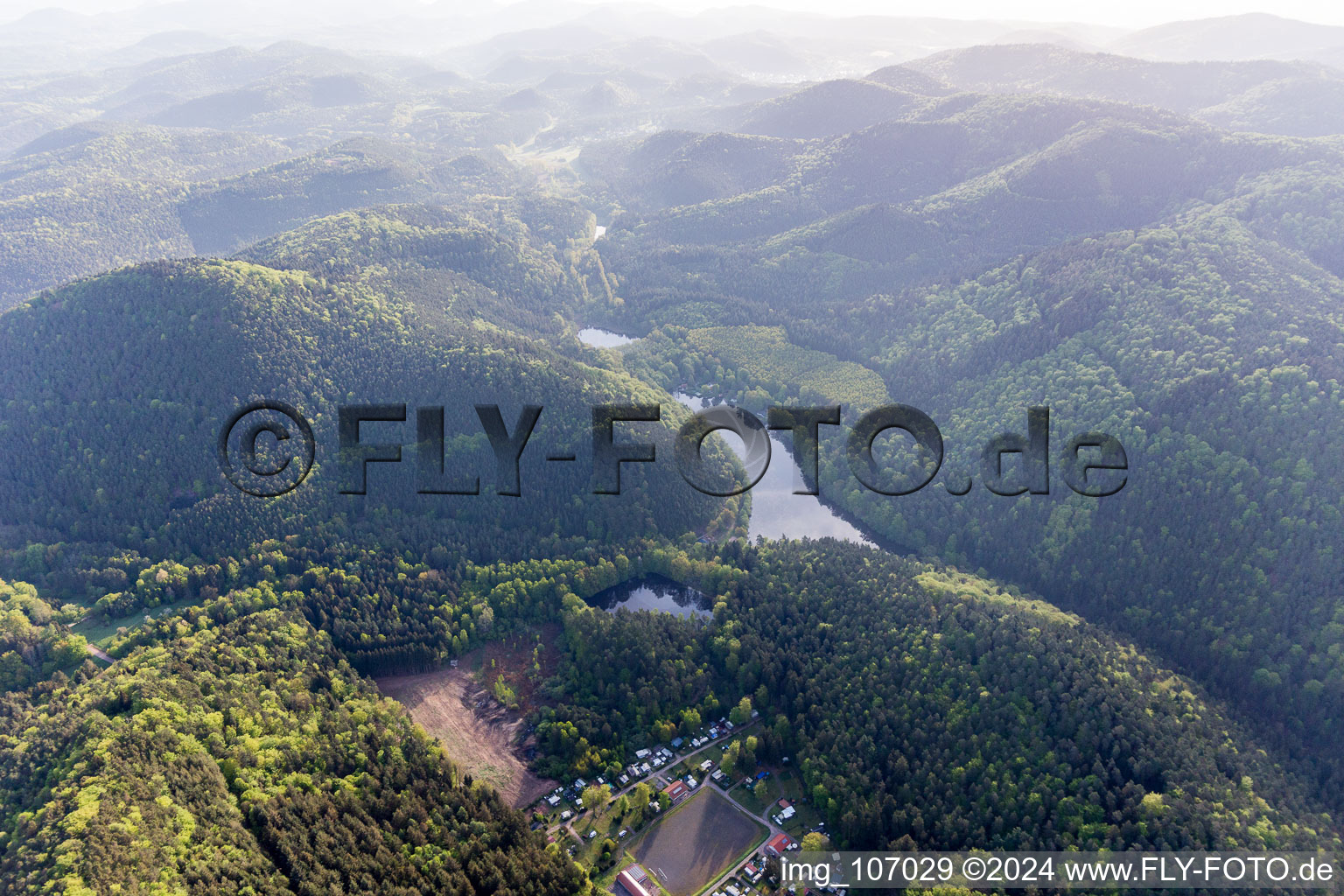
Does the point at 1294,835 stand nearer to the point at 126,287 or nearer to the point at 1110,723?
the point at 1110,723

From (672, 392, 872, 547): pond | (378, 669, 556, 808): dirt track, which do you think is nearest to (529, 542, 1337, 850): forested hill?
(378, 669, 556, 808): dirt track

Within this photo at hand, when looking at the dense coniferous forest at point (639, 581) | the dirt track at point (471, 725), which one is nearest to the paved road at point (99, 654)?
the dense coniferous forest at point (639, 581)

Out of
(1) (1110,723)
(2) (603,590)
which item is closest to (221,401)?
(2) (603,590)

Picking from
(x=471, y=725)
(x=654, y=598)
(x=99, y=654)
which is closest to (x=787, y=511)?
(x=654, y=598)

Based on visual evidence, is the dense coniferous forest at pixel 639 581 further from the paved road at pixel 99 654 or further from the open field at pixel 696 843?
the open field at pixel 696 843

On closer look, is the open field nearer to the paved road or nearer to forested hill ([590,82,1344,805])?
forested hill ([590,82,1344,805])
